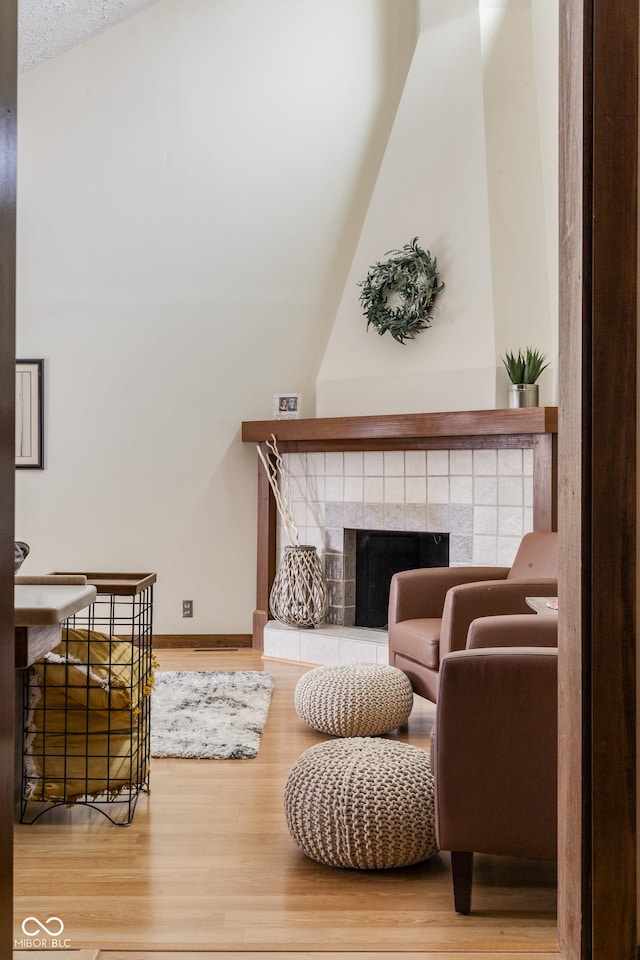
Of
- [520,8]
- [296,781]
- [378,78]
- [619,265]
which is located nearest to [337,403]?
[378,78]

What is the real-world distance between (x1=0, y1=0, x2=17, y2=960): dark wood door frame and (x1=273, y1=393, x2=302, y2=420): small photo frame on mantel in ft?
13.0

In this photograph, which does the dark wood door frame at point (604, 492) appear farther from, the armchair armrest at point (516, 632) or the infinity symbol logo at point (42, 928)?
the infinity symbol logo at point (42, 928)

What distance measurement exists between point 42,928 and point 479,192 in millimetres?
3949

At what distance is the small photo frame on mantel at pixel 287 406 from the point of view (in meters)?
5.30

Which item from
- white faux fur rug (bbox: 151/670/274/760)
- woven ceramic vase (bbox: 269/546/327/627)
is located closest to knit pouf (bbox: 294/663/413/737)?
white faux fur rug (bbox: 151/670/274/760)

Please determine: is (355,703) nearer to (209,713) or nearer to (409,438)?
(209,713)

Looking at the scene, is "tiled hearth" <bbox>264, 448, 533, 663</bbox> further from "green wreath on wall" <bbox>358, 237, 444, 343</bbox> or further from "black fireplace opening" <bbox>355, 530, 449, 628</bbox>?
"green wreath on wall" <bbox>358, 237, 444, 343</bbox>

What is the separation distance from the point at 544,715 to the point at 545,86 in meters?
3.58

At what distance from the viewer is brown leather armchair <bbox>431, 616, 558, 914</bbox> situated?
2102mm

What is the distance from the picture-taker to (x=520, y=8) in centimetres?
459

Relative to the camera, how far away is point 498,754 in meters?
2.12

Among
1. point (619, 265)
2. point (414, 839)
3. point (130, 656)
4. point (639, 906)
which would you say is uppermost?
point (619, 265)

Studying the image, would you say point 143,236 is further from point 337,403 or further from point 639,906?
point 639,906

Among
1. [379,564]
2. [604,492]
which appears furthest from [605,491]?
[379,564]
